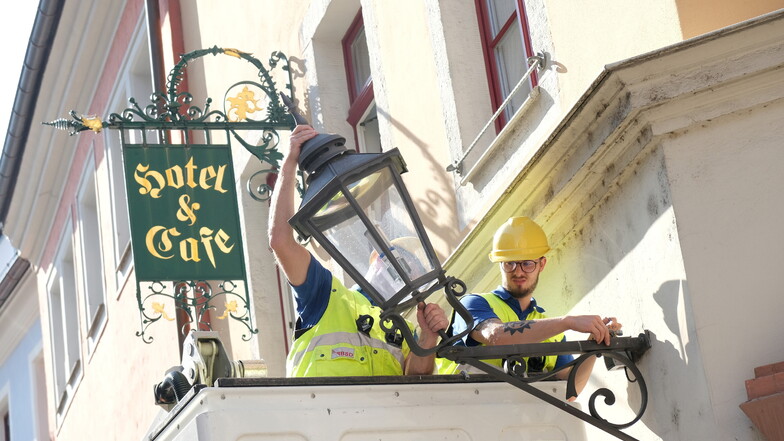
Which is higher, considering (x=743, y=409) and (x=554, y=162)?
(x=554, y=162)

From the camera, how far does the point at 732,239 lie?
18.7 ft

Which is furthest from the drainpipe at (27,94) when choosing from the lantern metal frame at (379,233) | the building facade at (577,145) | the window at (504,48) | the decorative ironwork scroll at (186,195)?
the lantern metal frame at (379,233)

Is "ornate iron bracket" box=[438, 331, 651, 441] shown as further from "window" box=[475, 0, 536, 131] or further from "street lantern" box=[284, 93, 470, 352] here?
"window" box=[475, 0, 536, 131]

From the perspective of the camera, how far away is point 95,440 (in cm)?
1667

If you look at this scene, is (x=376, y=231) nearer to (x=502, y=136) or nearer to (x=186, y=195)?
(x=502, y=136)

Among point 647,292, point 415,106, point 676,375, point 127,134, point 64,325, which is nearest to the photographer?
point 676,375

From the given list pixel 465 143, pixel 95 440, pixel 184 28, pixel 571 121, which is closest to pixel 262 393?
pixel 571 121

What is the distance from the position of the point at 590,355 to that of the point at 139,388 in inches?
371

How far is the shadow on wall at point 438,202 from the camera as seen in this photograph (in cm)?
837

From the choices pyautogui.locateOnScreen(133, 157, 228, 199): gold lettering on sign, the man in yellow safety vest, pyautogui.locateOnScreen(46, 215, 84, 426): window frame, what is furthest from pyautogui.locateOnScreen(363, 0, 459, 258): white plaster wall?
pyautogui.locateOnScreen(46, 215, 84, 426): window frame

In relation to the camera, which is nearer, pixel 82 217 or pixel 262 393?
pixel 262 393

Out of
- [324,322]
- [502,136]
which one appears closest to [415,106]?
[502,136]

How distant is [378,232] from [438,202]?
2914 millimetres

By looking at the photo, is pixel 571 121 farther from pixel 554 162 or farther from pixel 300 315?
pixel 300 315
